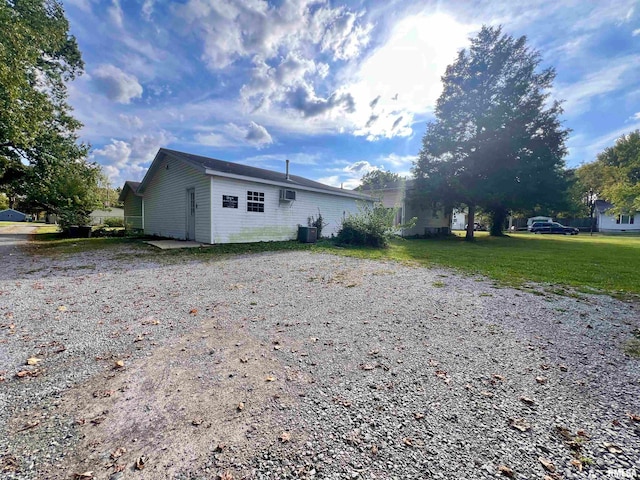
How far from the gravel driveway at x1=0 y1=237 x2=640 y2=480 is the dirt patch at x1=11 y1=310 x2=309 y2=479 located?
0.01m

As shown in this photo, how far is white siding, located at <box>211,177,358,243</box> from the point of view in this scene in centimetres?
1071

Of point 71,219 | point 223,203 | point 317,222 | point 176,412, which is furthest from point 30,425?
point 71,219

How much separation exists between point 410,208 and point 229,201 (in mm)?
13877

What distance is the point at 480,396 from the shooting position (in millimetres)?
2070

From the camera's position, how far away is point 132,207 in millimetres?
20422

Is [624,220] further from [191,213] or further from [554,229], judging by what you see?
[191,213]

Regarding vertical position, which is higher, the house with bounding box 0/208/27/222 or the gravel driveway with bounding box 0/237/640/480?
the house with bounding box 0/208/27/222

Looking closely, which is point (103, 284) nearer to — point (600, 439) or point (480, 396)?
point (480, 396)

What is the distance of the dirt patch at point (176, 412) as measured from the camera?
4.80 feet

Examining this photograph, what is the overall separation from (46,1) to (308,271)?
17313mm

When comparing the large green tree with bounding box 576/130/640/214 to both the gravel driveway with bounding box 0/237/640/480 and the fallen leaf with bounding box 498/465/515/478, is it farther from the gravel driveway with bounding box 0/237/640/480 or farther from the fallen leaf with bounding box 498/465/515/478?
the fallen leaf with bounding box 498/465/515/478

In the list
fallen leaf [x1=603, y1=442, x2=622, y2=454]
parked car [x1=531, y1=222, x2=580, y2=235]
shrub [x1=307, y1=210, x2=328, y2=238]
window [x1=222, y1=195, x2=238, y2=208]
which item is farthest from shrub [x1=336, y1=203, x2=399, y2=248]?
parked car [x1=531, y1=222, x2=580, y2=235]

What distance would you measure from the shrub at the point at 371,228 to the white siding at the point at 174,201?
6031mm

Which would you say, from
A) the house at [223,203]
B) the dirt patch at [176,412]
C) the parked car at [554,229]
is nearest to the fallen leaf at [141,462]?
the dirt patch at [176,412]
